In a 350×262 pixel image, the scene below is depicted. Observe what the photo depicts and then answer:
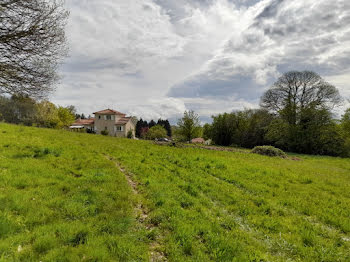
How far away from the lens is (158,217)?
5.09m

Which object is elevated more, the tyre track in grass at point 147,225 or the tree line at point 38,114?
the tree line at point 38,114

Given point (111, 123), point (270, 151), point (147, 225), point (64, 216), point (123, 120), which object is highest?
point (123, 120)

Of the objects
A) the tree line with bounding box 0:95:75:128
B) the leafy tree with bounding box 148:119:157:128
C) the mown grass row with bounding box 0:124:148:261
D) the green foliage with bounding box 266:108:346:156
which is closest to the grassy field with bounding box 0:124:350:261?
the mown grass row with bounding box 0:124:148:261

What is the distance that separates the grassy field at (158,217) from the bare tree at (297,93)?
1206 inches

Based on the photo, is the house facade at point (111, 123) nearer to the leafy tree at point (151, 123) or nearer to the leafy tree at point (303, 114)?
the leafy tree at point (303, 114)

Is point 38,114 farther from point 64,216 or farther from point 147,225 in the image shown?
point 147,225

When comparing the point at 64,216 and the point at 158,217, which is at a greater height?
the point at 64,216

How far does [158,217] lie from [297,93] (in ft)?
134

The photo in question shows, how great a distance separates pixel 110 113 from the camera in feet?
176

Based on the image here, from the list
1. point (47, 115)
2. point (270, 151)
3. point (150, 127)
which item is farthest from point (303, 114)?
point (150, 127)

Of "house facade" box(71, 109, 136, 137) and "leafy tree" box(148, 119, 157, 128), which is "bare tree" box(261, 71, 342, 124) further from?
"leafy tree" box(148, 119, 157, 128)

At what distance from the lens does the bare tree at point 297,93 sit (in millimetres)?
32188

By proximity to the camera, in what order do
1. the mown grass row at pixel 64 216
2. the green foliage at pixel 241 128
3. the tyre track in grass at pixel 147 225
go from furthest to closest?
the green foliage at pixel 241 128
the tyre track in grass at pixel 147 225
the mown grass row at pixel 64 216

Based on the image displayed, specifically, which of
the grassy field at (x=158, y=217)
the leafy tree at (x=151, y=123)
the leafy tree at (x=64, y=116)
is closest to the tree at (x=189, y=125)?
the grassy field at (x=158, y=217)
